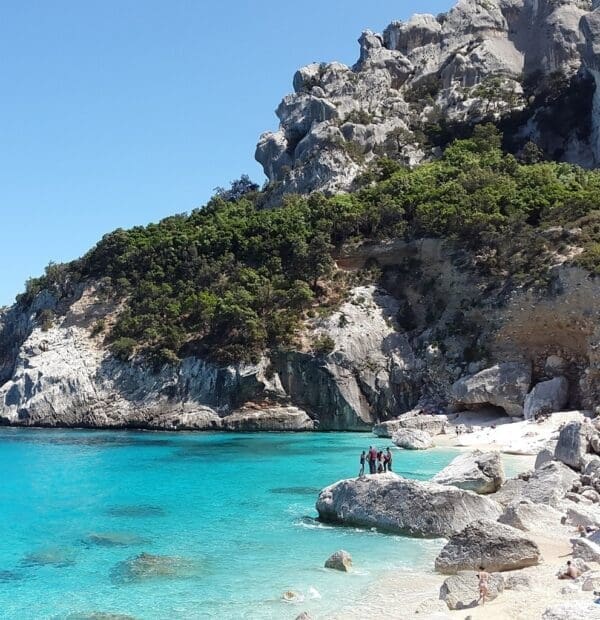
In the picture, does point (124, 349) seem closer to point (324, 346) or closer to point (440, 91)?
point (324, 346)

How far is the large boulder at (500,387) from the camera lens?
130 ft

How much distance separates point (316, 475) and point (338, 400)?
62.4 feet

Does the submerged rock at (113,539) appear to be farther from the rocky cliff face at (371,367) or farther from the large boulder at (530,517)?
the rocky cliff face at (371,367)

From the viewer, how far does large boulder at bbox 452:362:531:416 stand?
3966 centimetres

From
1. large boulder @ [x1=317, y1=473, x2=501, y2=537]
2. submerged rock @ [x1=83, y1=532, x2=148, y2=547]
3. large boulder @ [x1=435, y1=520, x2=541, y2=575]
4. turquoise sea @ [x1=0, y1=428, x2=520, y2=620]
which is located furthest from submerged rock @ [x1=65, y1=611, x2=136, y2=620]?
large boulder @ [x1=317, y1=473, x2=501, y2=537]

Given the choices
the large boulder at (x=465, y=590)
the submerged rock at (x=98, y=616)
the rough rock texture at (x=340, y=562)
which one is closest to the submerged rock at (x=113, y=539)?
the submerged rock at (x=98, y=616)

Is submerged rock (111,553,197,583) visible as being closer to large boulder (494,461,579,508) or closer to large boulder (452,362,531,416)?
large boulder (494,461,579,508)

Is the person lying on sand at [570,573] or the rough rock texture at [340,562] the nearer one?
the person lying on sand at [570,573]

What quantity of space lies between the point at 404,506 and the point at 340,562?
3.55 meters

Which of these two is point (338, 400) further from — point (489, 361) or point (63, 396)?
point (63, 396)

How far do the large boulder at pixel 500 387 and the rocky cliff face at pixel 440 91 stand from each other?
1323 inches

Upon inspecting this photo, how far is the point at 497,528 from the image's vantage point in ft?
45.4

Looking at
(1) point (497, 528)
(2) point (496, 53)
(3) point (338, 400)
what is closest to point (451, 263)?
(3) point (338, 400)

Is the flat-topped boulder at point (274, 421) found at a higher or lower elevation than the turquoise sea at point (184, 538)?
higher
